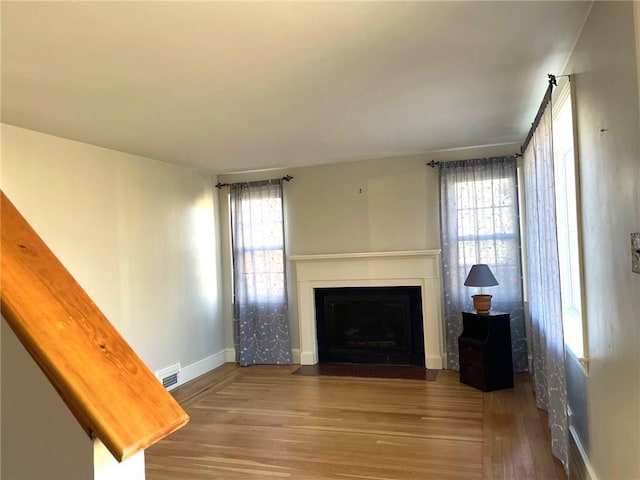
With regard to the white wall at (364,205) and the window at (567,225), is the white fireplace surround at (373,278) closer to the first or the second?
the white wall at (364,205)

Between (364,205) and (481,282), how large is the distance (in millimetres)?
1671

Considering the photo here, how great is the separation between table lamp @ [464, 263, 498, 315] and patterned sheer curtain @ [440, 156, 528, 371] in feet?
1.15

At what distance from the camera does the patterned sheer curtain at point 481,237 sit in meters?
4.80

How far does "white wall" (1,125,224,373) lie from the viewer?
3.58 m

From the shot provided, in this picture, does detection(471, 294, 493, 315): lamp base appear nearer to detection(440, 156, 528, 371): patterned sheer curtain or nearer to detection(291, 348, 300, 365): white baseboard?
detection(440, 156, 528, 371): patterned sheer curtain

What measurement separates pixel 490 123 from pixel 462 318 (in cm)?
207

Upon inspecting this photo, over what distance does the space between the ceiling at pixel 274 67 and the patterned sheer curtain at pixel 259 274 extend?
161cm

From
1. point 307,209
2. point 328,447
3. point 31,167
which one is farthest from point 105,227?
point 328,447

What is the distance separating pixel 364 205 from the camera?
5.44 meters

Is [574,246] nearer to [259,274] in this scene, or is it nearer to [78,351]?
[259,274]

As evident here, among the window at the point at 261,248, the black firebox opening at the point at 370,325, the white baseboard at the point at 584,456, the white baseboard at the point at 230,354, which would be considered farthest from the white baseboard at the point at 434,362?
the white baseboard at the point at 230,354

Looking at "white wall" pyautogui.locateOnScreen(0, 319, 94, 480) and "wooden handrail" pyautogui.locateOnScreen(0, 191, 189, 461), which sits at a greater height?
"wooden handrail" pyautogui.locateOnScreen(0, 191, 189, 461)

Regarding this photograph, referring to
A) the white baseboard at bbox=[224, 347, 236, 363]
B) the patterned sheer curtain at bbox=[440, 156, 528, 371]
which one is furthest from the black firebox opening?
the white baseboard at bbox=[224, 347, 236, 363]

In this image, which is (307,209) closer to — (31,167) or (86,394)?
(31,167)
